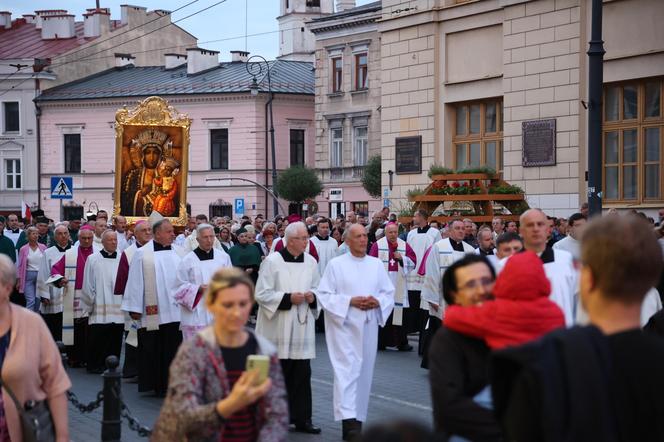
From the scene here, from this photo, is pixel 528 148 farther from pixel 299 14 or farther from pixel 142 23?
pixel 299 14

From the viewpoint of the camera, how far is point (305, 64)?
63531mm

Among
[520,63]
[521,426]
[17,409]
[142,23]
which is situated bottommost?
[17,409]

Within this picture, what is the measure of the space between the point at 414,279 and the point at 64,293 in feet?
16.8

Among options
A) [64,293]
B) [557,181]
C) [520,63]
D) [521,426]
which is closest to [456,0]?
Result: [520,63]

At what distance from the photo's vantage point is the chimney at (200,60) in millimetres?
60844

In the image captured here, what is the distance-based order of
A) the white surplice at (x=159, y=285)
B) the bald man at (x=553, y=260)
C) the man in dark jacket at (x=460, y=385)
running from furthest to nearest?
the white surplice at (x=159, y=285) → the bald man at (x=553, y=260) → the man in dark jacket at (x=460, y=385)

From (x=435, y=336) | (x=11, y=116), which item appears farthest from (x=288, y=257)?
(x=11, y=116)

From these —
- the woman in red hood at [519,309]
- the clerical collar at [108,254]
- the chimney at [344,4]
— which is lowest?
the clerical collar at [108,254]

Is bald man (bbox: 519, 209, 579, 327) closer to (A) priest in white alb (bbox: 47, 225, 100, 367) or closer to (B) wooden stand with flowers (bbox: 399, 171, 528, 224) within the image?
(A) priest in white alb (bbox: 47, 225, 100, 367)

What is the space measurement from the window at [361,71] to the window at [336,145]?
272cm

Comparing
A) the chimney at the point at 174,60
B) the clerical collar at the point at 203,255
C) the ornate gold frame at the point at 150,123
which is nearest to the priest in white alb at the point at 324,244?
the ornate gold frame at the point at 150,123

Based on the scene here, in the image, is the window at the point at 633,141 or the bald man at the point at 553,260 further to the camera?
the window at the point at 633,141

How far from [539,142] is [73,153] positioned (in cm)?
4008

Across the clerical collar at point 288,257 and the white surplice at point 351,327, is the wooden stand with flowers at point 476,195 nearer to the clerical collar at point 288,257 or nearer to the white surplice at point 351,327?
the clerical collar at point 288,257
